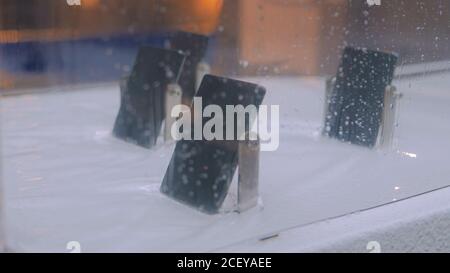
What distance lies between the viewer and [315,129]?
6.82 feet

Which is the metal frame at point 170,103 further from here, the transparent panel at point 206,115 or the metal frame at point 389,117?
the metal frame at point 389,117

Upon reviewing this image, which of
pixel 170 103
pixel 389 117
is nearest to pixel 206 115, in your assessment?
pixel 170 103

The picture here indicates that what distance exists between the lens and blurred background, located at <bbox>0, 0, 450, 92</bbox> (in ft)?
5.66

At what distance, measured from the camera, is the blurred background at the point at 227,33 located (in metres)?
1.72

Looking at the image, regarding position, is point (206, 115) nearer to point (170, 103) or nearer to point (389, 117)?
point (170, 103)

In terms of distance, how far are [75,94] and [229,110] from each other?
19.8 inches

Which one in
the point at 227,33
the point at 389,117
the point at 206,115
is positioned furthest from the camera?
the point at 389,117

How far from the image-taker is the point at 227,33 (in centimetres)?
190

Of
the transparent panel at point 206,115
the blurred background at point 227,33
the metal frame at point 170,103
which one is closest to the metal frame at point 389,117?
the transparent panel at point 206,115

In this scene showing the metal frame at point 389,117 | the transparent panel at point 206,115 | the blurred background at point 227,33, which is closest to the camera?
the transparent panel at point 206,115

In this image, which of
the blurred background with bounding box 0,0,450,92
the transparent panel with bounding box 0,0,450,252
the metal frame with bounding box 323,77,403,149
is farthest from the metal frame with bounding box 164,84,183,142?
the metal frame with bounding box 323,77,403,149

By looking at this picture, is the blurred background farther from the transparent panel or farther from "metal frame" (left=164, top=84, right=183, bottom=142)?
"metal frame" (left=164, top=84, right=183, bottom=142)
